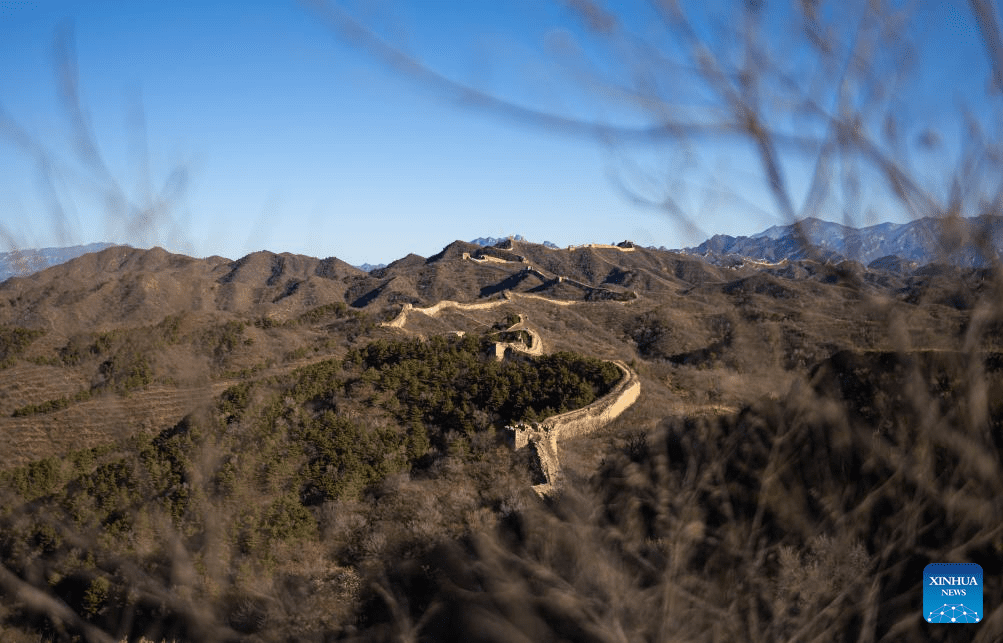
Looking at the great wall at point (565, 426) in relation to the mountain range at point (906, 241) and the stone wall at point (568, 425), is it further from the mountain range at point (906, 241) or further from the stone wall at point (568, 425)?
the mountain range at point (906, 241)

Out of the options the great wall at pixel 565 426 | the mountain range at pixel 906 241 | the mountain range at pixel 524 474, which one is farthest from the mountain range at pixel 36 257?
the great wall at pixel 565 426

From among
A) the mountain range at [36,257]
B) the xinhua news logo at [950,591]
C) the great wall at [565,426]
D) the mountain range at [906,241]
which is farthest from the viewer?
the great wall at [565,426]

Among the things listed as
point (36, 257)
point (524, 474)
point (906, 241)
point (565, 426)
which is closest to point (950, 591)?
point (906, 241)

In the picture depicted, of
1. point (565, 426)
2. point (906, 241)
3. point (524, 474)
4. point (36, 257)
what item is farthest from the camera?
point (565, 426)

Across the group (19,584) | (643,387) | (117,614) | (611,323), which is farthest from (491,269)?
(19,584)

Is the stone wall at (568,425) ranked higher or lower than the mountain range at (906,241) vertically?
lower

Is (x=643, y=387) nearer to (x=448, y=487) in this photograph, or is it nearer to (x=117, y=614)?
(x=448, y=487)

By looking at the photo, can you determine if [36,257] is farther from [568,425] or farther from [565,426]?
[568,425]

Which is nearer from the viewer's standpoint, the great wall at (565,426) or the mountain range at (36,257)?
the mountain range at (36,257)
